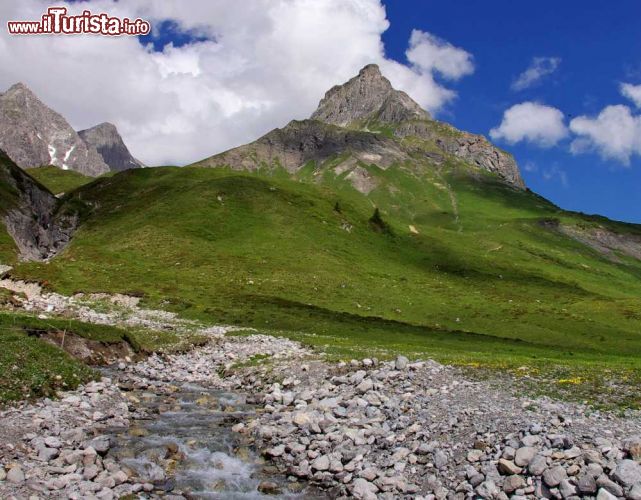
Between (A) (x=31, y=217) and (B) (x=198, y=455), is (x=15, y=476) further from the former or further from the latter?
(A) (x=31, y=217)

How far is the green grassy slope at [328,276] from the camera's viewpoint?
6994 cm

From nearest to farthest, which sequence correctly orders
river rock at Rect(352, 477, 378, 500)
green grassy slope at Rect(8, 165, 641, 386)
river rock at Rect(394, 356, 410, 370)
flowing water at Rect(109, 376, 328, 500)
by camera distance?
1. river rock at Rect(352, 477, 378, 500)
2. flowing water at Rect(109, 376, 328, 500)
3. river rock at Rect(394, 356, 410, 370)
4. green grassy slope at Rect(8, 165, 641, 386)

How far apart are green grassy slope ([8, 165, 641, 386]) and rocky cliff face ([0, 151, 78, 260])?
7577 millimetres

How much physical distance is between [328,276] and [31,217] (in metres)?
89.3

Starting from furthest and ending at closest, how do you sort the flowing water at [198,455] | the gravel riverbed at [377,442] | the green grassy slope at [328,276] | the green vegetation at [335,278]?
1. the green grassy slope at [328,276]
2. the green vegetation at [335,278]
3. the flowing water at [198,455]
4. the gravel riverbed at [377,442]

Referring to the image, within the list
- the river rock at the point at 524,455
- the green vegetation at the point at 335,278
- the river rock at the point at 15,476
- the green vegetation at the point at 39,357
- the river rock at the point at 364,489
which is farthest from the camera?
the green vegetation at the point at 335,278

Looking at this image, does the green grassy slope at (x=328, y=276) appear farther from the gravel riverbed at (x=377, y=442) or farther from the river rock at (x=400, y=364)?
the gravel riverbed at (x=377, y=442)

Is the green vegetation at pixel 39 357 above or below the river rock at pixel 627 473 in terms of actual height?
below

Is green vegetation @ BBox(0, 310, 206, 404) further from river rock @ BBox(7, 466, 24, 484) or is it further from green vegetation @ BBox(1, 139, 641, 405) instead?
green vegetation @ BBox(1, 139, 641, 405)

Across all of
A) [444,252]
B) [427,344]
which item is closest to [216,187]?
[444,252]

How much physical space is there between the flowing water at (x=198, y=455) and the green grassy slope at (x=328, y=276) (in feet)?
67.6

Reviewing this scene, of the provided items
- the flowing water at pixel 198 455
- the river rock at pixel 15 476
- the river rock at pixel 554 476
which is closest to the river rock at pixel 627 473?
the river rock at pixel 554 476

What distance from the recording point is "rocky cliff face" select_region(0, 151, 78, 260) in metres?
121

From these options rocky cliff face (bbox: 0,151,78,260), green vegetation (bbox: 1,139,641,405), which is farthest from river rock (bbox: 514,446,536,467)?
rocky cliff face (bbox: 0,151,78,260)
